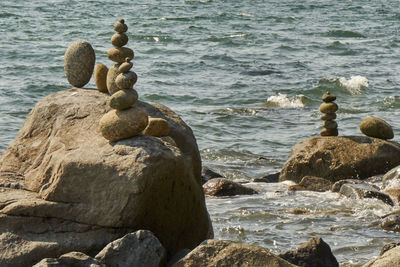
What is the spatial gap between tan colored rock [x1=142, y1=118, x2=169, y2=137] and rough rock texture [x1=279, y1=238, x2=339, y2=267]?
154 centimetres

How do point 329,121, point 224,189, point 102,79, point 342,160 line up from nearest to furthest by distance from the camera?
point 102,79 < point 224,189 < point 342,160 < point 329,121

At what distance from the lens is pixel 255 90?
746 inches

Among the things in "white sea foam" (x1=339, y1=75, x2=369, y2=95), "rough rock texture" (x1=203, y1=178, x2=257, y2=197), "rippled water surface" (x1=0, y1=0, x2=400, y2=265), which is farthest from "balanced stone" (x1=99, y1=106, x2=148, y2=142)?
"white sea foam" (x1=339, y1=75, x2=369, y2=95)

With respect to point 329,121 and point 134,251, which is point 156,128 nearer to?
point 134,251

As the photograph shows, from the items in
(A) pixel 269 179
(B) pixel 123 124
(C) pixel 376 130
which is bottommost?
(A) pixel 269 179

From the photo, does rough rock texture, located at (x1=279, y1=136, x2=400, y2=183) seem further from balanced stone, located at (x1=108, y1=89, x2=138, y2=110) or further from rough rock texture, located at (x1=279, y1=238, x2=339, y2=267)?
balanced stone, located at (x1=108, y1=89, x2=138, y2=110)

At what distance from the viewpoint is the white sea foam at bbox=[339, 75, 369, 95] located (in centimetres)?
1933

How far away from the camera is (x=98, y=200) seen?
6.82m

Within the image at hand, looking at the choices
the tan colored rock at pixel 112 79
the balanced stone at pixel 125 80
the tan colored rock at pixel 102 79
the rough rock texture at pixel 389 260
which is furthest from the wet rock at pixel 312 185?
the rough rock texture at pixel 389 260

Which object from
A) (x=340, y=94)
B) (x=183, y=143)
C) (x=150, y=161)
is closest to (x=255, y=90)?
(x=340, y=94)

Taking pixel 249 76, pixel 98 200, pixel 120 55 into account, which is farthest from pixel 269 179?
pixel 249 76

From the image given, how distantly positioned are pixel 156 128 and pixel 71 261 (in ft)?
6.07

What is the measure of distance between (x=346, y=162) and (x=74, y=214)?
5.61 meters

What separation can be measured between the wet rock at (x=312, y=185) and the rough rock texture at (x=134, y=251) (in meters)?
4.97
